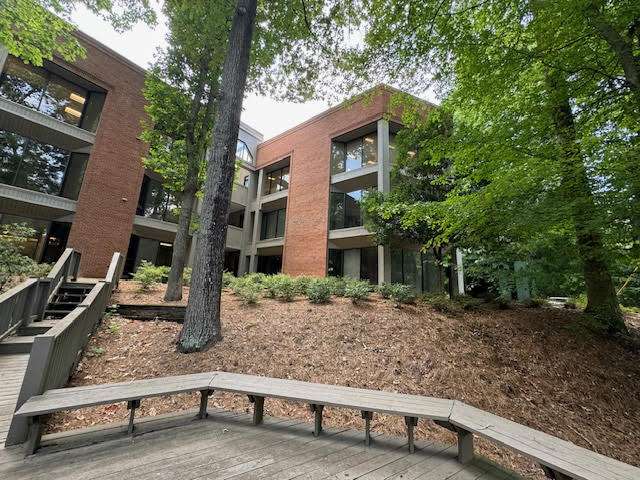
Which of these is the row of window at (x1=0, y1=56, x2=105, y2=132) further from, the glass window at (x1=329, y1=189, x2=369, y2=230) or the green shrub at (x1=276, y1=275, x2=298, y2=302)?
the green shrub at (x1=276, y1=275, x2=298, y2=302)

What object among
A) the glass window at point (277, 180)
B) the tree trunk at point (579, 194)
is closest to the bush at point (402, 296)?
the tree trunk at point (579, 194)

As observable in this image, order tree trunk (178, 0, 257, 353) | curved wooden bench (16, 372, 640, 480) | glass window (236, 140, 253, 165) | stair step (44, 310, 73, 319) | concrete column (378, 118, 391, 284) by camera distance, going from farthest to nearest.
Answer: glass window (236, 140, 253, 165) → concrete column (378, 118, 391, 284) → stair step (44, 310, 73, 319) → tree trunk (178, 0, 257, 353) → curved wooden bench (16, 372, 640, 480)

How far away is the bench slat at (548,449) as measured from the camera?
2.24m

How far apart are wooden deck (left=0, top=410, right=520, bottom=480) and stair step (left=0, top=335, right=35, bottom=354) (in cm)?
381

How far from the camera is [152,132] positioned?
33.3 ft

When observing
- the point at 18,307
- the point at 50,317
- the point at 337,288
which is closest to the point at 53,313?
the point at 50,317

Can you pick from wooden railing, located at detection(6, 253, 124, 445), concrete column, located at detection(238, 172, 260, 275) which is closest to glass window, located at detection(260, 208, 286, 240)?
concrete column, located at detection(238, 172, 260, 275)

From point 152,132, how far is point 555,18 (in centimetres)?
1113

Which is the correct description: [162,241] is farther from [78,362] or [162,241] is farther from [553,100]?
[553,100]

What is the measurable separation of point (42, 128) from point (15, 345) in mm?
12215

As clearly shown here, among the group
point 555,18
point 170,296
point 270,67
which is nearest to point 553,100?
point 555,18

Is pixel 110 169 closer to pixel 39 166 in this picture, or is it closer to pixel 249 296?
pixel 39 166

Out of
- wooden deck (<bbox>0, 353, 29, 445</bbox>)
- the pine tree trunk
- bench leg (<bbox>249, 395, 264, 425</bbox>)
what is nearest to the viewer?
wooden deck (<bbox>0, 353, 29, 445</bbox>)

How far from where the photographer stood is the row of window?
13.0m
